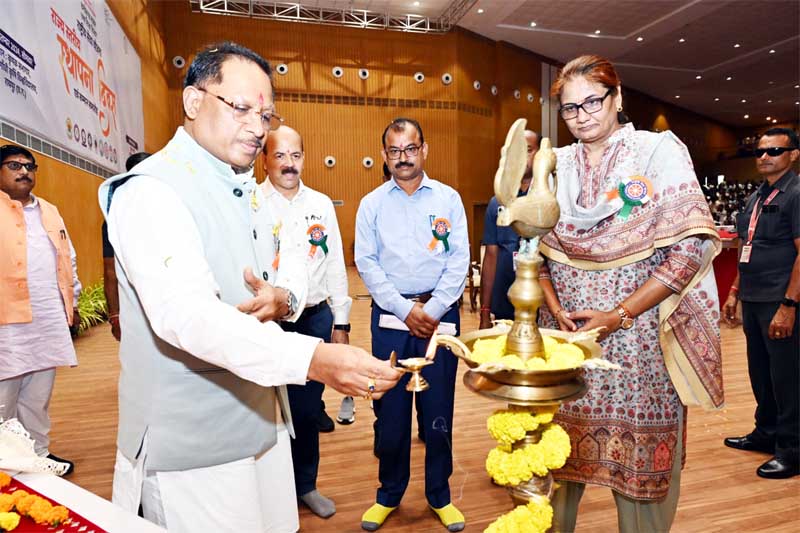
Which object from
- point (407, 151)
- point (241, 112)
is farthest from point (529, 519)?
point (407, 151)

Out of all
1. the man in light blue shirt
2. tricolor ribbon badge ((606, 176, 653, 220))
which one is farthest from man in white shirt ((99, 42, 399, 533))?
the man in light blue shirt

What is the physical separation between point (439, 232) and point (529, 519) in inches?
71.0

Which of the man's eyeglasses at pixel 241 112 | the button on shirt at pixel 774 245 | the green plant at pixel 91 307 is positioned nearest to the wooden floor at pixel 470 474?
the button on shirt at pixel 774 245

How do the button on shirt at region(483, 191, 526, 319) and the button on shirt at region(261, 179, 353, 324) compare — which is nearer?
the button on shirt at region(261, 179, 353, 324)

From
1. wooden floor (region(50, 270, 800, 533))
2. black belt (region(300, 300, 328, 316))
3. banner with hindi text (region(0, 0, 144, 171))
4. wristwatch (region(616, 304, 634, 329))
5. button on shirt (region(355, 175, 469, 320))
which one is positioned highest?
banner with hindi text (region(0, 0, 144, 171))

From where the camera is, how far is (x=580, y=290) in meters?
1.60

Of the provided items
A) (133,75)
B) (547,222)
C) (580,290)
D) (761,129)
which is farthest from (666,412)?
(761,129)

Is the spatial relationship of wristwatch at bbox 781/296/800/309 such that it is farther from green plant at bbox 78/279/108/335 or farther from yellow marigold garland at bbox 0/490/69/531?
green plant at bbox 78/279/108/335

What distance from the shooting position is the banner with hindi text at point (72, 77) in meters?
4.94

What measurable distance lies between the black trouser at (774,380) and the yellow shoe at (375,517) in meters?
2.20

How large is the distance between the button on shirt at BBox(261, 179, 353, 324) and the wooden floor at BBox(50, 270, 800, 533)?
92 centimetres

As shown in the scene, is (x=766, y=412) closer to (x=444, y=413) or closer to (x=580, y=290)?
(x=444, y=413)

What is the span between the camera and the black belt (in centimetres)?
298

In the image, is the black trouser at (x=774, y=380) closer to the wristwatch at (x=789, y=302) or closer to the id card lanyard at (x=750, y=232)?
the wristwatch at (x=789, y=302)
